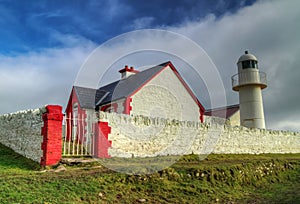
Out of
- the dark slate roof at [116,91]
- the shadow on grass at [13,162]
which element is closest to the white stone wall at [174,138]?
the shadow on grass at [13,162]

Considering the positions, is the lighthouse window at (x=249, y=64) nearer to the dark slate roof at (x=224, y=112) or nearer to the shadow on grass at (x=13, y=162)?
the dark slate roof at (x=224, y=112)

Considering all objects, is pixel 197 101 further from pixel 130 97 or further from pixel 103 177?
pixel 103 177

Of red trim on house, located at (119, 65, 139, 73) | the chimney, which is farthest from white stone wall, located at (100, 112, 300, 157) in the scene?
red trim on house, located at (119, 65, 139, 73)

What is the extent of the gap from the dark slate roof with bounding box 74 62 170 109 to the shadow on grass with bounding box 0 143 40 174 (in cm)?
623

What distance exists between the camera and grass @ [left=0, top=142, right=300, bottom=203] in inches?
243

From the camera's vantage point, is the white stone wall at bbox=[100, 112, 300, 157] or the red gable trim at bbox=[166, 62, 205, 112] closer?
the white stone wall at bbox=[100, 112, 300, 157]

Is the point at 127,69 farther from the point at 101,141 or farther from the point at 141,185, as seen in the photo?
the point at 141,185

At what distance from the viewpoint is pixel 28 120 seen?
1051 centimetres

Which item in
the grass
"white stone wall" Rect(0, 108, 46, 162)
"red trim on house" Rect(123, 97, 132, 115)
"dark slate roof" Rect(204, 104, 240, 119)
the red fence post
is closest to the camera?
the grass

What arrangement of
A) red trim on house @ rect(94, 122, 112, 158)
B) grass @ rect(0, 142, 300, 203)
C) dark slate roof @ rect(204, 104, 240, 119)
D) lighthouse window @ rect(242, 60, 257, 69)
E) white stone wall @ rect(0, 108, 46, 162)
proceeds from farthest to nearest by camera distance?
dark slate roof @ rect(204, 104, 240, 119), lighthouse window @ rect(242, 60, 257, 69), red trim on house @ rect(94, 122, 112, 158), white stone wall @ rect(0, 108, 46, 162), grass @ rect(0, 142, 300, 203)

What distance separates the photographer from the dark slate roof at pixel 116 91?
55.2 ft

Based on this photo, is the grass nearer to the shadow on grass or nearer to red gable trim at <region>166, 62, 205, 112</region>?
the shadow on grass

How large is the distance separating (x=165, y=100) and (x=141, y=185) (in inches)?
405

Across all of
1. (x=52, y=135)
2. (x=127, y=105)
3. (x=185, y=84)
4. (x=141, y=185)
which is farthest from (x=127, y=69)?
(x=141, y=185)
